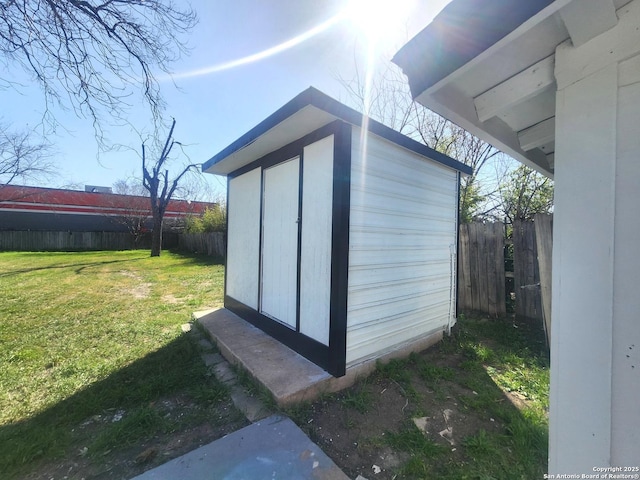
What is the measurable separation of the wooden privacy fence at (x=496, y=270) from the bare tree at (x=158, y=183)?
14.2 metres

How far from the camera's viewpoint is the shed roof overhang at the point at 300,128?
2219mm

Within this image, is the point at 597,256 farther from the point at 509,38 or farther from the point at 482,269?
the point at 482,269

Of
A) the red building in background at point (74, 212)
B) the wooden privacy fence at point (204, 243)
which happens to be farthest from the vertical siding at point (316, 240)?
the red building in background at point (74, 212)

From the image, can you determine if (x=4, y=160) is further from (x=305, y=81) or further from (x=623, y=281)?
(x=623, y=281)

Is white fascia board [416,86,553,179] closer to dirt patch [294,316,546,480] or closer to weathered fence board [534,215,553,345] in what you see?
weathered fence board [534,215,553,345]

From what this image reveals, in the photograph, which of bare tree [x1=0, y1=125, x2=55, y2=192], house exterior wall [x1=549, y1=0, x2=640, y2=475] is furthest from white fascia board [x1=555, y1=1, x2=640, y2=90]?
bare tree [x1=0, y1=125, x2=55, y2=192]

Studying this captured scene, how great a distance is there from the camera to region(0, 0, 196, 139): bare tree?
270 centimetres

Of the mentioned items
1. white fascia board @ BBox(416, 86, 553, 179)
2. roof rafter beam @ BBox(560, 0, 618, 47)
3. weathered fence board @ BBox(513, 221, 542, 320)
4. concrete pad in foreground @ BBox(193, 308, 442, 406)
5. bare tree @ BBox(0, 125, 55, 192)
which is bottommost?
concrete pad in foreground @ BBox(193, 308, 442, 406)

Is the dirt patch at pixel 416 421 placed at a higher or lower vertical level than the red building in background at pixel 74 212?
lower

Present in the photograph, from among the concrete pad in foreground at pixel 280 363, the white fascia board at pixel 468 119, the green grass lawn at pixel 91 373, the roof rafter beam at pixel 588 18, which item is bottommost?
the green grass lawn at pixel 91 373

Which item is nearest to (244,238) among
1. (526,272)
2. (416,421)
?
(416,421)

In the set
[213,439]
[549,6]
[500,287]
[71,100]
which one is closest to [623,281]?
[549,6]

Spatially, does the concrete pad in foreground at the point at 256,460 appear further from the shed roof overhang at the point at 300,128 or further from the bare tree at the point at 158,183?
the bare tree at the point at 158,183

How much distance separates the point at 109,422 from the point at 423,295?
126 inches
